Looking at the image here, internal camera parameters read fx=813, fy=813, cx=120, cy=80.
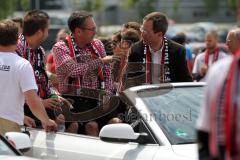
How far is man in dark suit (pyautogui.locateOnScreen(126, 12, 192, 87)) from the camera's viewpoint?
8.12 metres

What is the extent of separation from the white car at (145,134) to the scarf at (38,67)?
0.87 meters

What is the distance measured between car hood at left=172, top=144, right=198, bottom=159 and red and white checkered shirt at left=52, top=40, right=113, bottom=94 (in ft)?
5.45

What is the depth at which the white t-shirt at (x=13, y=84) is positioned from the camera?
696 cm

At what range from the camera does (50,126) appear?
6.99 m

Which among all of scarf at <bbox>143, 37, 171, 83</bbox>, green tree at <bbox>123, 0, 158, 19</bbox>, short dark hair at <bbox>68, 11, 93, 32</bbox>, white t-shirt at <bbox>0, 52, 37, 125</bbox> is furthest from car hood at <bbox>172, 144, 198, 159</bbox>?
green tree at <bbox>123, 0, 158, 19</bbox>

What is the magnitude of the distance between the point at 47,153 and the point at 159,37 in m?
2.12

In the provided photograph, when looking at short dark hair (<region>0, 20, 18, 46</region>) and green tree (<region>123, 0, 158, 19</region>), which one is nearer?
short dark hair (<region>0, 20, 18, 46</region>)

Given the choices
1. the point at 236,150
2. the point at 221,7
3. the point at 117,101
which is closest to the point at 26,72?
the point at 117,101

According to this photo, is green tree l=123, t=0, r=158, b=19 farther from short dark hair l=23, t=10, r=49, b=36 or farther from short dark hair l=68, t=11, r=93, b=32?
short dark hair l=23, t=10, r=49, b=36

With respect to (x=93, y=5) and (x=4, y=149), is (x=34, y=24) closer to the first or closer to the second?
(x=4, y=149)

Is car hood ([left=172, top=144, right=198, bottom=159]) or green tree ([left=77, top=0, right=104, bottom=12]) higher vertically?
car hood ([left=172, top=144, right=198, bottom=159])

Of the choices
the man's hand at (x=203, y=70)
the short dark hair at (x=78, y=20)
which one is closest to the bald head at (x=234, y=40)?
the short dark hair at (x=78, y=20)

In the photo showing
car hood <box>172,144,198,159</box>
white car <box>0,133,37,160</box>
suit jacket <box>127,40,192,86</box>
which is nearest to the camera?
white car <box>0,133,37,160</box>

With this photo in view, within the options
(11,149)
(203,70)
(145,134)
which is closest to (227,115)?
(11,149)
